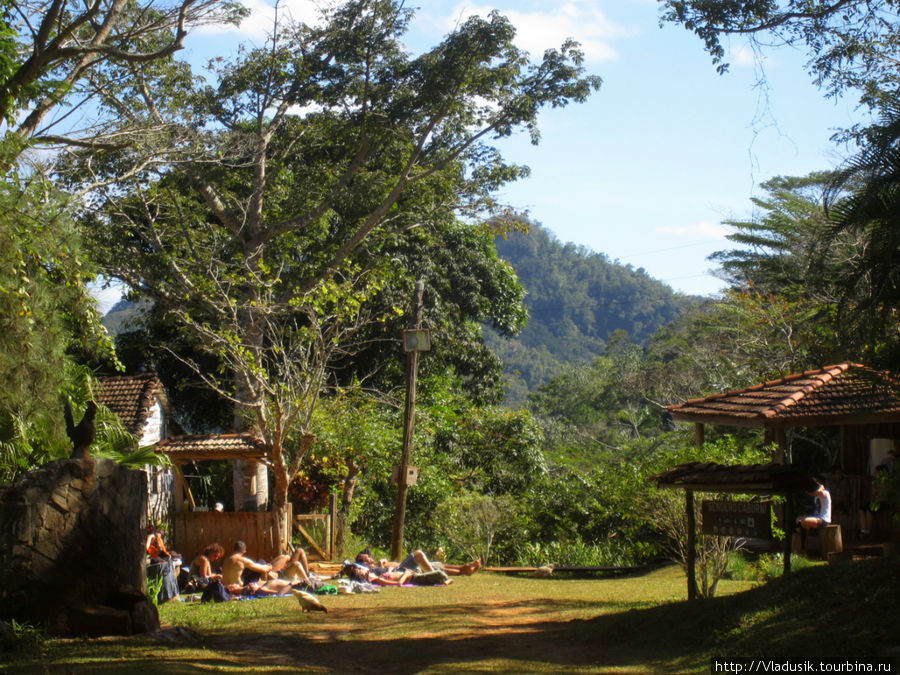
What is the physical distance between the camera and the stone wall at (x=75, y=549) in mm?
8344

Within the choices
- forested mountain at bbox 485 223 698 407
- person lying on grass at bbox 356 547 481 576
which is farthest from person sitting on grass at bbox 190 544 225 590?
forested mountain at bbox 485 223 698 407

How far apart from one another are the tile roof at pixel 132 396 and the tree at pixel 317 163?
2291mm

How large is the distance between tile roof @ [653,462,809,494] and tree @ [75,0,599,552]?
32.1 feet

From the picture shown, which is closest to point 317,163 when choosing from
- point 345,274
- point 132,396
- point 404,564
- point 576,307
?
point 345,274

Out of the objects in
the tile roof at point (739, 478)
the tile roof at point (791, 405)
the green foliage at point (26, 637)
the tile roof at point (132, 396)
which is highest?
the tile roof at point (132, 396)

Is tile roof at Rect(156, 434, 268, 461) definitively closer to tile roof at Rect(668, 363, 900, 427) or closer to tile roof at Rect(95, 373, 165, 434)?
tile roof at Rect(95, 373, 165, 434)

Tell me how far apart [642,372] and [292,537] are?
27.7m

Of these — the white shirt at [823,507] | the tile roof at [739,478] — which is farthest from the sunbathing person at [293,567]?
the white shirt at [823,507]

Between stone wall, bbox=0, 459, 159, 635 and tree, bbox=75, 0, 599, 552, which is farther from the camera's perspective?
tree, bbox=75, 0, 599, 552

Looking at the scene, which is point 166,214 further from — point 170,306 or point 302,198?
point 302,198

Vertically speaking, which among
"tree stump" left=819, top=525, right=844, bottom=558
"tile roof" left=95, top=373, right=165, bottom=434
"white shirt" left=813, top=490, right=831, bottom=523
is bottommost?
"tree stump" left=819, top=525, right=844, bottom=558

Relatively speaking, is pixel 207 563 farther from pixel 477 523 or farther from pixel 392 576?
pixel 477 523

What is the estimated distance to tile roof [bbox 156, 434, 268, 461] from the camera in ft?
52.3

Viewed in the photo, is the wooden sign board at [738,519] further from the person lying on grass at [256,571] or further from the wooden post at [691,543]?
the person lying on grass at [256,571]
